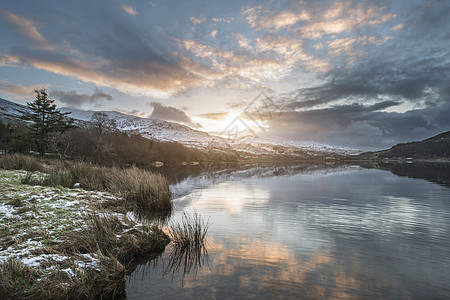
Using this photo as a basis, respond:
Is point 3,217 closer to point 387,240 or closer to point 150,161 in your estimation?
point 387,240

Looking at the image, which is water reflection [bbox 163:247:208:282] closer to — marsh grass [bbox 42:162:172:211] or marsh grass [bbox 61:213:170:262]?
marsh grass [bbox 61:213:170:262]

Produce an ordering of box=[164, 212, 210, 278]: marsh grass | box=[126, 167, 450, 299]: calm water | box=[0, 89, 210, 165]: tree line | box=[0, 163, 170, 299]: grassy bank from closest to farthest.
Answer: box=[0, 163, 170, 299]: grassy bank → box=[126, 167, 450, 299]: calm water → box=[164, 212, 210, 278]: marsh grass → box=[0, 89, 210, 165]: tree line

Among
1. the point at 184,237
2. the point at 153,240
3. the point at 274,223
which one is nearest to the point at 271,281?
the point at 184,237

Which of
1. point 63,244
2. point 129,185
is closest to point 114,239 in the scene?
point 63,244

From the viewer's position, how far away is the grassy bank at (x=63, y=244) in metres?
4.98

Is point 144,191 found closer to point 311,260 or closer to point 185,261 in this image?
point 185,261

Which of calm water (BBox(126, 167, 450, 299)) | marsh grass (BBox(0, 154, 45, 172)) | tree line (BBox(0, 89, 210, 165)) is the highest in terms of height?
tree line (BBox(0, 89, 210, 165))

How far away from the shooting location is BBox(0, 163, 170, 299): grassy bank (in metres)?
4.98

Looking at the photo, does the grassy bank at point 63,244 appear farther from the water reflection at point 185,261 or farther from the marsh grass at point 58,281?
the water reflection at point 185,261

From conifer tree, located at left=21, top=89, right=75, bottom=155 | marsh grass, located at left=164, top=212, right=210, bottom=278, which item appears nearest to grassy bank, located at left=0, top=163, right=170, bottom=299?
marsh grass, located at left=164, top=212, right=210, bottom=278

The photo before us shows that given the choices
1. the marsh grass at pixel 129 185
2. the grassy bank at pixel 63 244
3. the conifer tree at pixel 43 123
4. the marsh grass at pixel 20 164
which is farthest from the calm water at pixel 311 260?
the conifer tree at pixel 43 123

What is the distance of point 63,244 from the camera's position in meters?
6.65

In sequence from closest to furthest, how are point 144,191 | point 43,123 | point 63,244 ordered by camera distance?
point 63,244 → point 144,191 → point 43,123

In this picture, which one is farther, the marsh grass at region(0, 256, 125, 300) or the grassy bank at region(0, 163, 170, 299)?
the grassy bank at region(0, 163, 170, 299)
